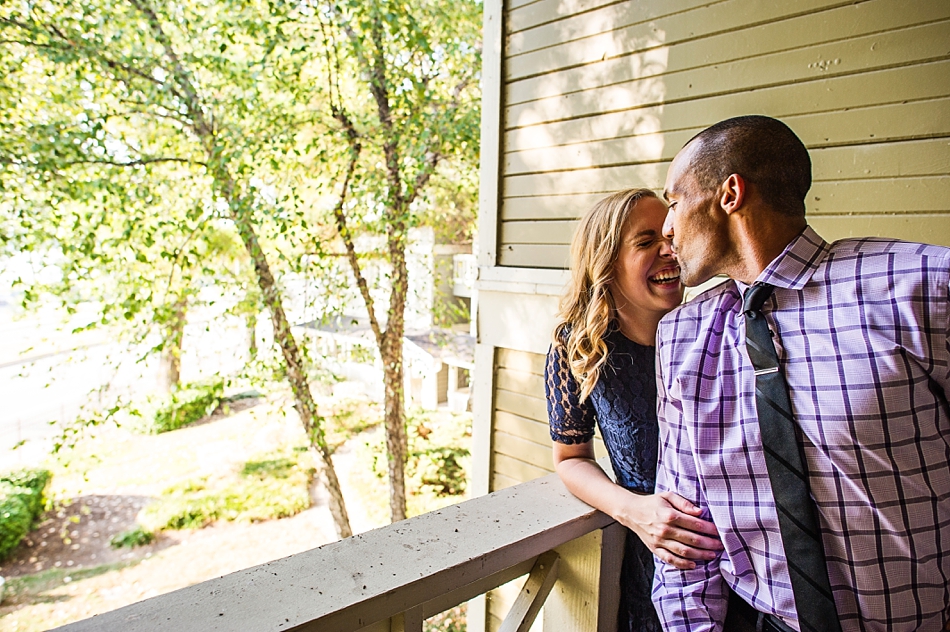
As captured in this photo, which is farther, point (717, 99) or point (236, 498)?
point (236, 498)

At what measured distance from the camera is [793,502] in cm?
80

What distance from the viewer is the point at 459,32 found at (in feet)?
22.2

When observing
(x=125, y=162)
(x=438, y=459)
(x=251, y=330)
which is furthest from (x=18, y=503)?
(x=125, y=162)

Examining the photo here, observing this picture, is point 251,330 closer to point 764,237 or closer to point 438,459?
point 438,459

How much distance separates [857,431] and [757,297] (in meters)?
0.23

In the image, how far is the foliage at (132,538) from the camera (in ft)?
31.9

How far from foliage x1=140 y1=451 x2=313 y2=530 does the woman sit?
10286 mm

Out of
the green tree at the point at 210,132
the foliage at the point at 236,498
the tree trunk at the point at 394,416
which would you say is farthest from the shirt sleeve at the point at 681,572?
the foliage at the point at 236,498

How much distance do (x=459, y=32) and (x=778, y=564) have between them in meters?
7.01

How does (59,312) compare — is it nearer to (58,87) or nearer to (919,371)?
(58,87)

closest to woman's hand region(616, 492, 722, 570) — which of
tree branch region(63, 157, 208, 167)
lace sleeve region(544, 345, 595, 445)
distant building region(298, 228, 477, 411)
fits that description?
lace sleeve region(544, 345, 595, 445)

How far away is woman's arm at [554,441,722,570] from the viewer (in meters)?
0.94

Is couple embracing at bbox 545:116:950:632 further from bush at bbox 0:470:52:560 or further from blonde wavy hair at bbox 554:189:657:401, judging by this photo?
bush at bbox 0:470:52:560

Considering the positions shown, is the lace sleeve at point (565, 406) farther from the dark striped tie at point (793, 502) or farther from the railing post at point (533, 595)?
the dark striped tie at point (793, 502)
